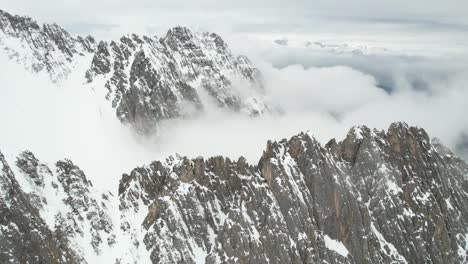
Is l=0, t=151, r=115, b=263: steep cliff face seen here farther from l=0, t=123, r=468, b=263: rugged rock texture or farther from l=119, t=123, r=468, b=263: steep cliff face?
l=119, t=123, r=468, b=263: steep cliff face

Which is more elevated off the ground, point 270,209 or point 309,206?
point 309,206

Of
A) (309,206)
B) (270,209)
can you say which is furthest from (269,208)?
(309,206)

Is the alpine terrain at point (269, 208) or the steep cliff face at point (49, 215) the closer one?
the steep cliff face at point (49, 215)

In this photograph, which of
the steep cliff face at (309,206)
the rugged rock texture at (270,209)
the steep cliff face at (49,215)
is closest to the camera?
the steep cliff face at (49,215)

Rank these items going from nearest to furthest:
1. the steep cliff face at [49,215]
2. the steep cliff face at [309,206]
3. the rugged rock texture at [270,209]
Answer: the steep cliff face at [49,215]
the rugged rock texture at [270,209]
the steep cliff face at [309,206]

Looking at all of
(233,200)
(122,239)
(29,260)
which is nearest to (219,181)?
(233,200)

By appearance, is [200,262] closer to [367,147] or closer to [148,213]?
[148,213]

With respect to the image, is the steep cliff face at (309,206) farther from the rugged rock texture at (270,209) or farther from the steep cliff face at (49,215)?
the steep cliff face at (49,215)

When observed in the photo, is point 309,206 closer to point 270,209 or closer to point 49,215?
point 270,209

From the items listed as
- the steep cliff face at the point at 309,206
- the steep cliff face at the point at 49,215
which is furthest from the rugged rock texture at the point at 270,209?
the steep cliff face at the point at 49,215
